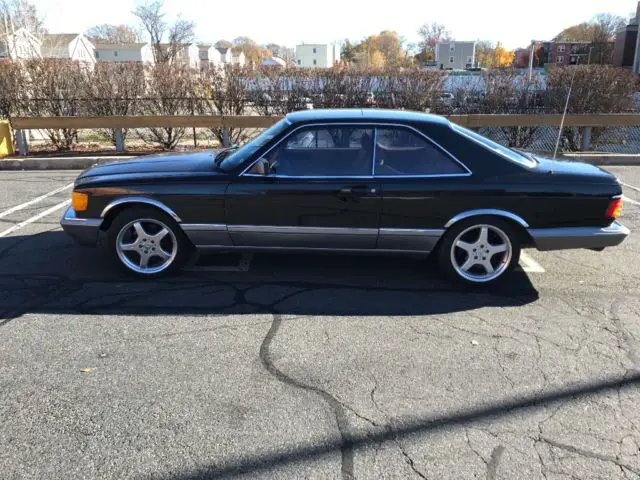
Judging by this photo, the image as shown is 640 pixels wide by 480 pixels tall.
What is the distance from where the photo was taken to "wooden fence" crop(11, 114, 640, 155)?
1130 cm

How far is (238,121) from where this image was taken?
11406 mm

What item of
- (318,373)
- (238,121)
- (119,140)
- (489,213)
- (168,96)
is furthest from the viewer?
(168,96)

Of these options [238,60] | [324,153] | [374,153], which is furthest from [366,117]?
[238,60]

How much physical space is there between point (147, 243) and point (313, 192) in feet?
5.36

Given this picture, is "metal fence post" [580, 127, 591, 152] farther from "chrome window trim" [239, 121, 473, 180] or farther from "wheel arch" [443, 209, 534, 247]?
"chrome window trim" [239, 121, 473, 180]

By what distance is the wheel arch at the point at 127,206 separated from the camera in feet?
15.1

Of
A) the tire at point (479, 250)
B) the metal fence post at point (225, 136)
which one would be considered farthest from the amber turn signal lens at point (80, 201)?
the metal fence post at point (225, 136)

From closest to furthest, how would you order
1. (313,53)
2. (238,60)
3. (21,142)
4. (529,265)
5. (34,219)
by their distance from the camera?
(529,265)
(34,219)
(21,142)
(238,60)
(313,53)

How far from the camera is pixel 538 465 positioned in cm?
251

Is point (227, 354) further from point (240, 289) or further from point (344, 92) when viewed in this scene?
point (344, 92)

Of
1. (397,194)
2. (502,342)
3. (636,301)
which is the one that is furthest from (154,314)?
(636,301)

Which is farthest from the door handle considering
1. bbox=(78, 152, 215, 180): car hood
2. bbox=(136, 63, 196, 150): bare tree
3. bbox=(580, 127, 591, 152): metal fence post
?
bbox=(580, 127, 591, 152): metal fence post

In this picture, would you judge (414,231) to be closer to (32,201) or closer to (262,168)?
(262,168)

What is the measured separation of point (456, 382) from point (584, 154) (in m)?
10.1
